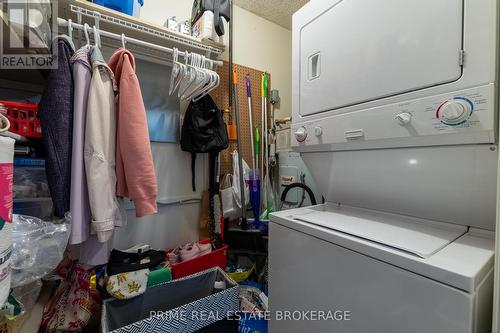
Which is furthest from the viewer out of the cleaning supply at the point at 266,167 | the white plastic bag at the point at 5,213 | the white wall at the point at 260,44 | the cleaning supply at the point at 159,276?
the cleaning supply at the point at 266,167

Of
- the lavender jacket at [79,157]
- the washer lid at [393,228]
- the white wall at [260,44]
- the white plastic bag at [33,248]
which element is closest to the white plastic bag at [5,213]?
the white plastic bag at [33,248]

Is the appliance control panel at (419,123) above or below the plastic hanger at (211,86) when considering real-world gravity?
below

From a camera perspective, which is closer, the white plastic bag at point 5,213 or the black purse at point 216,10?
the white plastic bag at point 5,213

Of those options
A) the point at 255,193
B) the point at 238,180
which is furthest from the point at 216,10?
the point at 255,193

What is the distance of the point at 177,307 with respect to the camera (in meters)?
1.27

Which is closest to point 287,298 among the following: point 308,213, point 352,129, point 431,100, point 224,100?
point 308,213

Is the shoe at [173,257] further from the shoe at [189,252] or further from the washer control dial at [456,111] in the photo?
the washer control dial at [456,111]

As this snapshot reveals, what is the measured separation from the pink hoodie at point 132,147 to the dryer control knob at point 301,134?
759 mm

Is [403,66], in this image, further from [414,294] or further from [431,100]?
[414,294]

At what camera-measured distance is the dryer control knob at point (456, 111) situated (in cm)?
60

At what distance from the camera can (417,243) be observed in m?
0.63

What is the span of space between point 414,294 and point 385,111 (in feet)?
1.91

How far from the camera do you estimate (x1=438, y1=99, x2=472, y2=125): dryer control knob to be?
23.6 inches

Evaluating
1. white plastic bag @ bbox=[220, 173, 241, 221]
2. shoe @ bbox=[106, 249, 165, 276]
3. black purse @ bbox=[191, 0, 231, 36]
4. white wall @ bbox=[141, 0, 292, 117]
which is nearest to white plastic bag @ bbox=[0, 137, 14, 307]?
shoe @ bbox=[106, 249, 165, 276]
